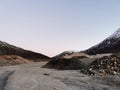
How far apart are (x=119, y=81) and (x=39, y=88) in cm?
510

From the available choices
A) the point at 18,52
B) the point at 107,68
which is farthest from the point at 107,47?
the point at 107,68

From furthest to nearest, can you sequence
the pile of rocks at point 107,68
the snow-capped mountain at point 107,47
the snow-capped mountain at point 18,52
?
1. the snow-capped mountain at point 107,47
2. the snow-capped mountain at point 18,52
3. the pile of rocks at point 107,68

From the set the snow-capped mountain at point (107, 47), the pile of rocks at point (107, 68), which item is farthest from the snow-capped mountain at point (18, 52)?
the pile of rocks at point (107, 68)

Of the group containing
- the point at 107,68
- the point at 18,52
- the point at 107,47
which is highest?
the point at 107,47

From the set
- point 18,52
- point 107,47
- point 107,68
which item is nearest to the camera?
point 107,68

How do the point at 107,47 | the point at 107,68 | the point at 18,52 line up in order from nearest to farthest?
the point at 107,68 → the point at 18,52 → the point at 107,47

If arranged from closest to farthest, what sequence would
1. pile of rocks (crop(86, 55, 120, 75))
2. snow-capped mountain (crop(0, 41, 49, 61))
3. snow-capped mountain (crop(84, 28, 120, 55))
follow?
pile of rocks (crop(86, 55, 120, 75))
snow-capped mountain (crop(0, 41, 49, 61))
snow-capped mountain (crop(84, 28, 120, 55))

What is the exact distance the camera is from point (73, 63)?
115 ft

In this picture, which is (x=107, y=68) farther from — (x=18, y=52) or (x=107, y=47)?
(x=107, y=47)

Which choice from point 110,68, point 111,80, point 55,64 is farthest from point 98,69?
point 55,64

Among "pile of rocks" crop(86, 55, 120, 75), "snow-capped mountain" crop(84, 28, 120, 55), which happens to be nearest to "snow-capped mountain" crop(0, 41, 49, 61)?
"snow-capped mountain" crop(84, 28, 120, 55)

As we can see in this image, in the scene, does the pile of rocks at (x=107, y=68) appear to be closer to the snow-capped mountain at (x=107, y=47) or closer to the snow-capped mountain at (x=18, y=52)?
the snow-capped mountain at (x=18, y=52)

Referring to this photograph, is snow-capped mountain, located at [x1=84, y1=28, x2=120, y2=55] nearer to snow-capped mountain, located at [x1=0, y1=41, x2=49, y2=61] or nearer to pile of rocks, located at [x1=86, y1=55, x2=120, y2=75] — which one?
snow-capped mountain, located at [x1=0, y1=41, x2=49, y2=61]

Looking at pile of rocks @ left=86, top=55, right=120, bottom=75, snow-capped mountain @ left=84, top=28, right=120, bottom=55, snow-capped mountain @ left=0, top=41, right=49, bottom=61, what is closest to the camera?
pile of rocks @ left=86, top=55, right=120, bottom=75
